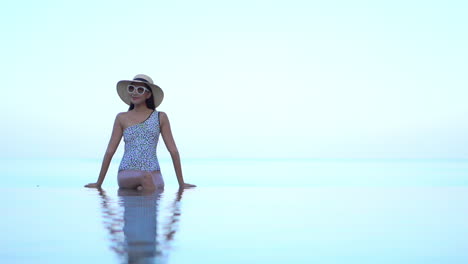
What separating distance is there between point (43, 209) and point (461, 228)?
3821mm

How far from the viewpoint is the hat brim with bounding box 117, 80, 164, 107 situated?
25.4 feet

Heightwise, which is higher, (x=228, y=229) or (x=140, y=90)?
(x=140, y=90)

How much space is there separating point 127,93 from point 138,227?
4023 millimetres

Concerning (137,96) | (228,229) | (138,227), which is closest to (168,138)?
(137,96)

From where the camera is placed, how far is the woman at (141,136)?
7.56 m

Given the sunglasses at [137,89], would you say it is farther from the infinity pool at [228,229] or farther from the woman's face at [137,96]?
the infinity pool at [228,229]

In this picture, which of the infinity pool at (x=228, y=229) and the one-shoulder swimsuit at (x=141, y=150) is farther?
the one-shoulder swimsuit at (x=141, y=150)

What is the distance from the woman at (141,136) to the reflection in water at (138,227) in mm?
629

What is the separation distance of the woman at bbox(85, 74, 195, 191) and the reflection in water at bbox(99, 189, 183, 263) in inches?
24.8

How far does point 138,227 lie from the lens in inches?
165

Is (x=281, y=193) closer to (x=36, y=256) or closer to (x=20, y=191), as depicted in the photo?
(x=20, y=191)

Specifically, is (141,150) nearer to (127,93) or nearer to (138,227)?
(127,93)

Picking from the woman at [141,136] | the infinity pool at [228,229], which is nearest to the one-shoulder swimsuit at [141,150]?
the woman at [141,136]

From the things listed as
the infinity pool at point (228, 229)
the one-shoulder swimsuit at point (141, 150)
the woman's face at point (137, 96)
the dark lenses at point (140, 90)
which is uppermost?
the dark lenses at point (140, 90)
